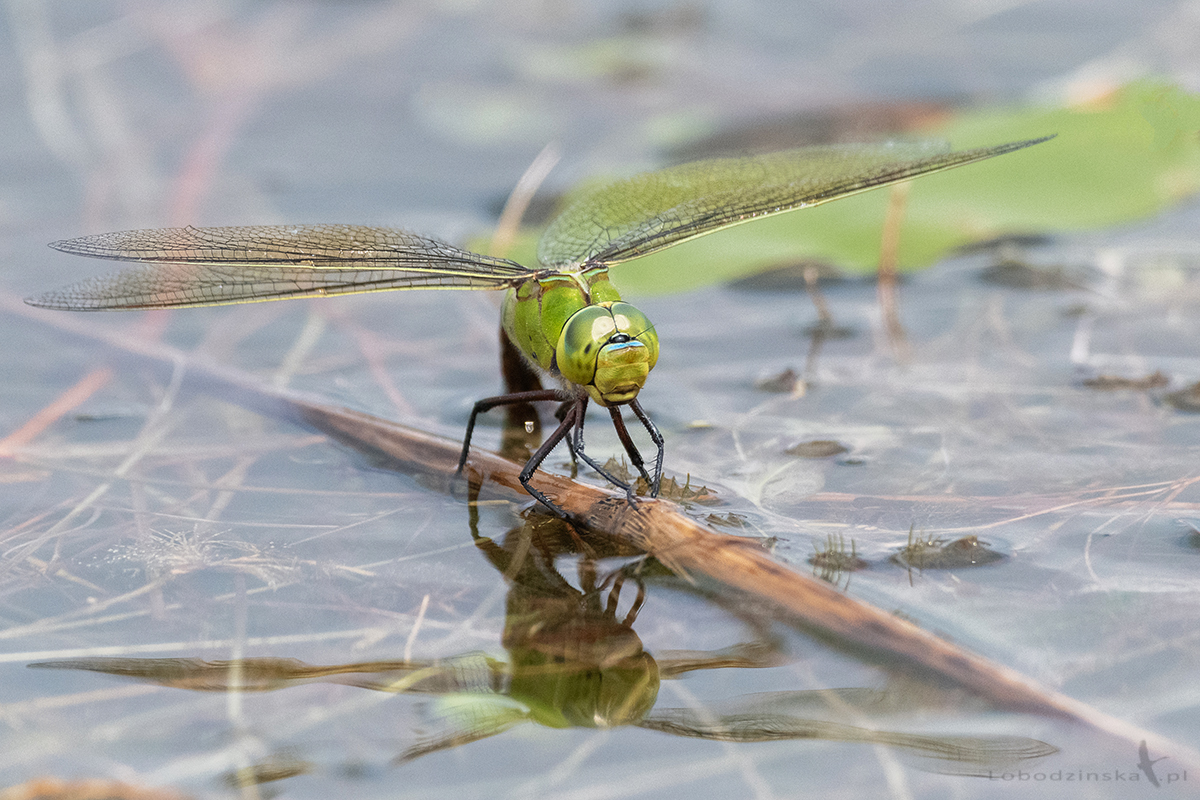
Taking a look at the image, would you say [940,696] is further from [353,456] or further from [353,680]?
[353,456]

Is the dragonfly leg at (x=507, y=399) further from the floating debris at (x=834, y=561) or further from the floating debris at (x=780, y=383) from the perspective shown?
the floating debris at (x=834, y=561)

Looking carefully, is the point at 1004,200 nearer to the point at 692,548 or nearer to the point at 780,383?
the point at 780,383

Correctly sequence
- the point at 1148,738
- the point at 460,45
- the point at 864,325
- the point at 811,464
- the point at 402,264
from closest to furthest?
the point at 1148,738 → the point at 811,464 → the point at 402,264 → the point at 864,325 → the point at 460,45

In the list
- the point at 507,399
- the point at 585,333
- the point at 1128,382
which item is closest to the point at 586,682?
the point at 585,333

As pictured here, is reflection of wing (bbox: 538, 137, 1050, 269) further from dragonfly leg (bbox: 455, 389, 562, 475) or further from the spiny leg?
the spiny leg

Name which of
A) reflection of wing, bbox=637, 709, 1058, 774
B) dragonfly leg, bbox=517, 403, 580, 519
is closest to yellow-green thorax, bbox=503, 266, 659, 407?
dragonfly leg, bbox=517, 403, 580, 519

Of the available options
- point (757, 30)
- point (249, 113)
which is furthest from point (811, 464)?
point (757, 30)

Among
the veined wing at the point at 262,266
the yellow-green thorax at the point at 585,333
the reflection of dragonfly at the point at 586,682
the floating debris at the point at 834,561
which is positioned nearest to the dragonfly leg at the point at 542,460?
the yellow-green thorax at the point at 585,333

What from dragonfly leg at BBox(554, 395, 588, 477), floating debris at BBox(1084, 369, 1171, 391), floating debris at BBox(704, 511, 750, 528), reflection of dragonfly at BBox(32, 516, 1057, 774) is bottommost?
reflection of dragonfly at BBox(32, 516, 1057, 774)
